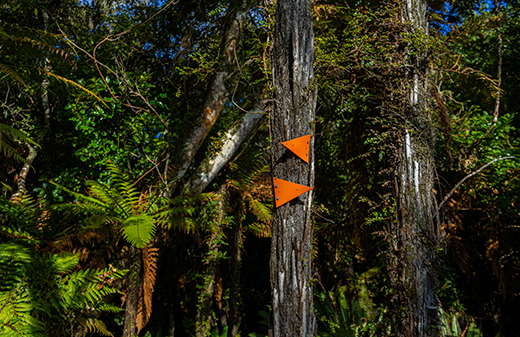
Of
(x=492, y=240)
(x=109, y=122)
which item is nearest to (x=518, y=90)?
(x=492, y=240)

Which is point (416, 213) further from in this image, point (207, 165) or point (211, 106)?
point (211, 106)

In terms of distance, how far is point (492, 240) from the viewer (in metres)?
4.24

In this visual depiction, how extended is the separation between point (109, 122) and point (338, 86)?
3.32 meters

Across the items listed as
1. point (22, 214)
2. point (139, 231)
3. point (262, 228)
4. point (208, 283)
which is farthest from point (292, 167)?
point (22, 214)

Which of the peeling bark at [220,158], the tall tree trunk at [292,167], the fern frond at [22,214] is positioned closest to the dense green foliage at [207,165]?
the fern frond at [22,214]

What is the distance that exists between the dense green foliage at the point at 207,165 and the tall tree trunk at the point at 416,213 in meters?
0.09

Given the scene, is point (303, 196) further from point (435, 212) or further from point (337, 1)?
point (337, 1)

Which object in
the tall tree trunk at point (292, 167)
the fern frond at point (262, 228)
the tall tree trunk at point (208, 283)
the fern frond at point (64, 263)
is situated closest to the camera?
the tall tree trunk at point (292, 167)

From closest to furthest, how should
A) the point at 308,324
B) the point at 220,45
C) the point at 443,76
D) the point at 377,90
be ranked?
the point at 308,324 < the point at 377,90 < the point at 443,76 < the point at 220,45

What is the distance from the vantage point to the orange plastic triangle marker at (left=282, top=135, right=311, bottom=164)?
7.45 feet

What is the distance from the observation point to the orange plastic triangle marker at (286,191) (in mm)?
2256

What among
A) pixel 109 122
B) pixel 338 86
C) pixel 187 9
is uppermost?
pixel 187 9

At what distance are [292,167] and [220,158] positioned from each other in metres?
2.52

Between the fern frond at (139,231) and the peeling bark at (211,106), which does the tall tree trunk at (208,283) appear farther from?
the fern frond at (139,231)
